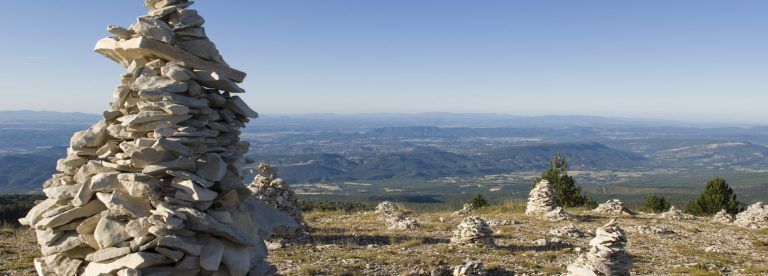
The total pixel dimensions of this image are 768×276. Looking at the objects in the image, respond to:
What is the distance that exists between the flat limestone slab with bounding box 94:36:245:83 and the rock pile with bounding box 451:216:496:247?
33.7 feet

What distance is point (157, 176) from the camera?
6.97 metres

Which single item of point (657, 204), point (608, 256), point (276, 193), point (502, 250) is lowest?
point (657, 204)

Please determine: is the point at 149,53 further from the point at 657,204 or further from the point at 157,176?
the point at 657,204

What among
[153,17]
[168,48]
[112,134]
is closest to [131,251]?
[112,134]

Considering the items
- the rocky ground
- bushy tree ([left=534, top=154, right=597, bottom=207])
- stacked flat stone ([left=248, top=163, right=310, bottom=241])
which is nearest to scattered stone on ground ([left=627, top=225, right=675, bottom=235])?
the rocky ground

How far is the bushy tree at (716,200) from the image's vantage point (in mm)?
31375

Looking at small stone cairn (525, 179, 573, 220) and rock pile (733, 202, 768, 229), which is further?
small stone cairn (525, 179, 573, 220)

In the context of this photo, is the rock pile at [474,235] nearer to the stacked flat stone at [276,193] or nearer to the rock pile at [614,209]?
the stacked flat stone at [276,193]

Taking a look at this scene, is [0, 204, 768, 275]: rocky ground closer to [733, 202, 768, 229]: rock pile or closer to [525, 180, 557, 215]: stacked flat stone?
[733, 202, 768, 229]: rock pile

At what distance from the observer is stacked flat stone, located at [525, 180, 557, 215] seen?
25484 mm

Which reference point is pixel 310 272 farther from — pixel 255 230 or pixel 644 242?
pixel 644 242

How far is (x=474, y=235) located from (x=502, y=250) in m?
1.01

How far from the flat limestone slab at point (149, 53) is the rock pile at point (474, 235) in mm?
10265

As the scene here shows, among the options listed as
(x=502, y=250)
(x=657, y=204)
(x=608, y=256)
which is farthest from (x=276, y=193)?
(x=657, y=204)
